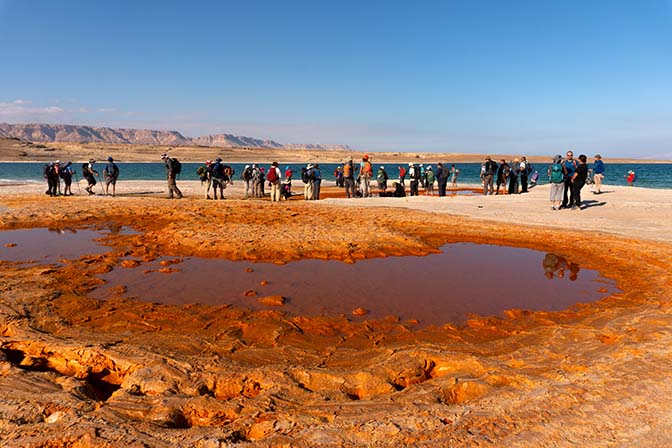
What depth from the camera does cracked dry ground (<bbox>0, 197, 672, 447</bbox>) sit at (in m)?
3.11

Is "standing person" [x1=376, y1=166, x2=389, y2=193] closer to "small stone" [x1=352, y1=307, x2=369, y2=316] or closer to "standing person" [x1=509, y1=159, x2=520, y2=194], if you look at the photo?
"standing person" [x1=509, y1=159, x2=520, y2=194]

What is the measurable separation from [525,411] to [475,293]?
13.0 feet

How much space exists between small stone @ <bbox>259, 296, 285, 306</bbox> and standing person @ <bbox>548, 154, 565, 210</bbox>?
13246mm

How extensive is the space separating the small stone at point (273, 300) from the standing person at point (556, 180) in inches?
521

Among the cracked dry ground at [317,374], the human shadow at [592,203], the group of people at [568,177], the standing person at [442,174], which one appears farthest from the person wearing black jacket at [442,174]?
the cracked dry ground at [317,374]

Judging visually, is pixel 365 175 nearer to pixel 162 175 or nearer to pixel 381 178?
pixel 381 178

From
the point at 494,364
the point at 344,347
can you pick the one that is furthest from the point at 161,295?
the point at 494,364

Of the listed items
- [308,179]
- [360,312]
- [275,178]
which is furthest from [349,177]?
[360,312]

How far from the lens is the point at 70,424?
123 inches

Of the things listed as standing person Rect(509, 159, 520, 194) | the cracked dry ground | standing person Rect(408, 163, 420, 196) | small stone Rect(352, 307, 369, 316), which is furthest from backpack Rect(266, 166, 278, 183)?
small stone Rect(352, 307, 369, 316)

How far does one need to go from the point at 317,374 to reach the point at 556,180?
49.3 ft

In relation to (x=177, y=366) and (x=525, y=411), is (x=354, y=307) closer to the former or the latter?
(x=177, y=366)

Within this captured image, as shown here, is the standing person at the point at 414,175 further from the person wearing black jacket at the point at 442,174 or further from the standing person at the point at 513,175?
the standing person at the point at 513,175

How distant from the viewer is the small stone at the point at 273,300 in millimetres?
6551
